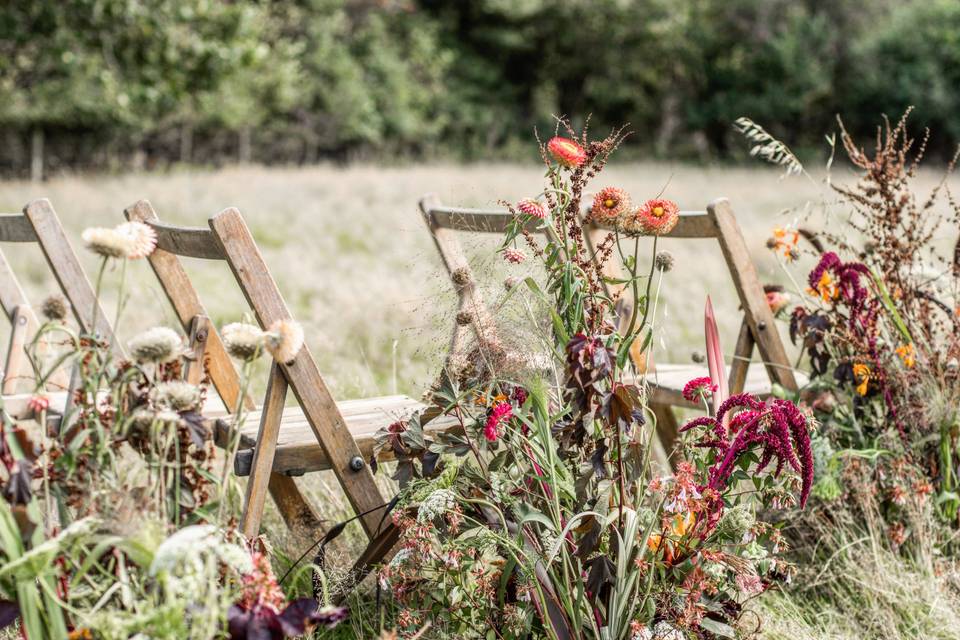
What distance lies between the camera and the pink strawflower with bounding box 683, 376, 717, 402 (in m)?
2.02

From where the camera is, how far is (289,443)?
2416mm

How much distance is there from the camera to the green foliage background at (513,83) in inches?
833

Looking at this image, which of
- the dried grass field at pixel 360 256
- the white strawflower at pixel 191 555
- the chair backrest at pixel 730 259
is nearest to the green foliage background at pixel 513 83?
the dried grass field at pixel 360 256

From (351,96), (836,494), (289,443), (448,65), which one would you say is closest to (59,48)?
(289,443)

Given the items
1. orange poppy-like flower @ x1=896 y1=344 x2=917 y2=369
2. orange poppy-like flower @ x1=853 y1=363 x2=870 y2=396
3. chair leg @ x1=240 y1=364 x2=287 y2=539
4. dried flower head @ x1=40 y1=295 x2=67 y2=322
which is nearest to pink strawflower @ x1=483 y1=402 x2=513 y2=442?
chair leg @ x1=240 y1=364 x2=287 y2=539

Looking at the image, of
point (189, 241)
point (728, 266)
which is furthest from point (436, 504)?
point (728, 266)

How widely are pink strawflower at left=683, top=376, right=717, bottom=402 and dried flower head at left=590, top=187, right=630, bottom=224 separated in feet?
1.32

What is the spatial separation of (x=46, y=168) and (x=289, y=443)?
20.3 meters

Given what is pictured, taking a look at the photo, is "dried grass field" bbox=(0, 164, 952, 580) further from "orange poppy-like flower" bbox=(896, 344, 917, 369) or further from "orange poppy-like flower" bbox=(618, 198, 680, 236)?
"orange poppy-like flower" bbox=(896, 344, 917, 369)

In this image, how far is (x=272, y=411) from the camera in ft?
7.03

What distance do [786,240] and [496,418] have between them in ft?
4.70

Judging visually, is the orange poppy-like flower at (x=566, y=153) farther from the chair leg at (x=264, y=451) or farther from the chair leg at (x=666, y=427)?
the chair leg at (x=666, y=427)

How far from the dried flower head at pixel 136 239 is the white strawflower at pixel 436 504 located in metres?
0.69

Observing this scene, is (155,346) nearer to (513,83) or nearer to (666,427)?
(666,427)
